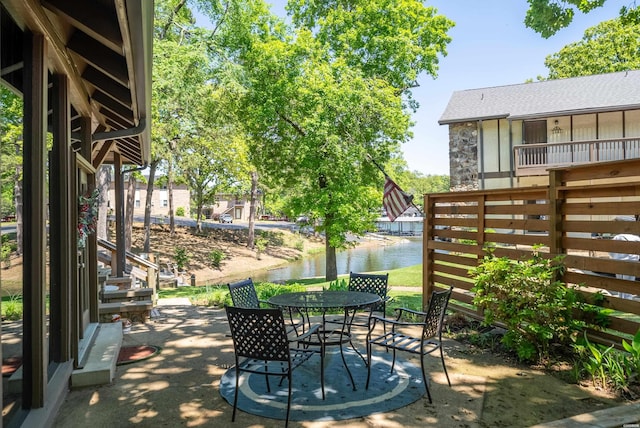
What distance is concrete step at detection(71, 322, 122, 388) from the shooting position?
391 cm

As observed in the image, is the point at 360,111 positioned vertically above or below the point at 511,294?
above

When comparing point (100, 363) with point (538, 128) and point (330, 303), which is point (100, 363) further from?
point (538, 128)

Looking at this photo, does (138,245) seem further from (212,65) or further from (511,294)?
(511,294)

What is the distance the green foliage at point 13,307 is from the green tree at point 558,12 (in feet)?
27.4

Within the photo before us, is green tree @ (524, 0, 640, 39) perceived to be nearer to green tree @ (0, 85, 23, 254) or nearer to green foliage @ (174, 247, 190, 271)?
green tree @ (0, 85, 23, 254)

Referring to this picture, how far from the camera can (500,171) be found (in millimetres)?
17016

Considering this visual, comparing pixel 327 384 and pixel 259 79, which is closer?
pixel 327 384

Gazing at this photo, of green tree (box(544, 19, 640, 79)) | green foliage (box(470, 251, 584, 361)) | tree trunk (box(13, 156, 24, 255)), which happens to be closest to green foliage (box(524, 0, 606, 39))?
green foliage (box(470, 251, 584, 361))

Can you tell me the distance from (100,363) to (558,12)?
8.45m

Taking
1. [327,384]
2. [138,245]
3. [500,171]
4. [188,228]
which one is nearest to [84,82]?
[327,384]

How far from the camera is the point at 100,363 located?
4.14m

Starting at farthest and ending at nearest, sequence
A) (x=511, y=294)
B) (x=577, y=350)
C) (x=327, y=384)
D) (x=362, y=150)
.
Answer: (x=362, y=150) < (x=511, y=294) < (x=577, y=350) < (x=327, y=384)

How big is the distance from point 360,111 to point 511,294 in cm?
947

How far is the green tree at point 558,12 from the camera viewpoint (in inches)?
295
